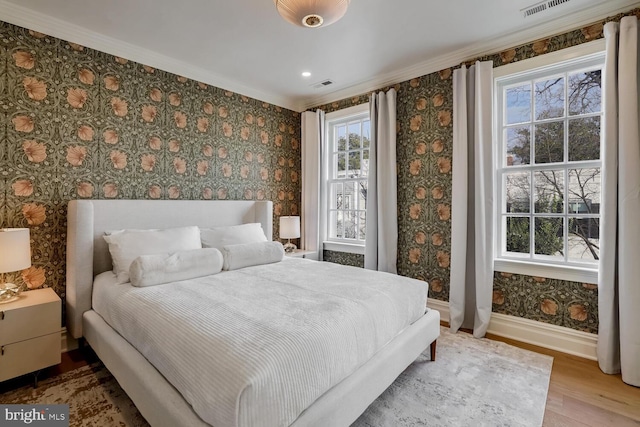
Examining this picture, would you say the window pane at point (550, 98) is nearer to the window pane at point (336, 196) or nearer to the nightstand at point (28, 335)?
the window pane at point (336, 196)

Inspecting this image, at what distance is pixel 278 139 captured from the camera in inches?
169

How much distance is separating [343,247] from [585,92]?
9.50 feet

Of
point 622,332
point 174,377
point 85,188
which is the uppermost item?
point 85,188

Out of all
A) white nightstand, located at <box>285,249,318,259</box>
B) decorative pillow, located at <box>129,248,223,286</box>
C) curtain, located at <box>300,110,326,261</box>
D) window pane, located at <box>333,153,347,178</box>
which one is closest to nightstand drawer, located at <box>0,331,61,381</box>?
decorative pillow, located at <box>129,248,223,286</box>

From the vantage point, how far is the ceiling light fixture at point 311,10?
1.73 meters

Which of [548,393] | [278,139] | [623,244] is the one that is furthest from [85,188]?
[623,244]

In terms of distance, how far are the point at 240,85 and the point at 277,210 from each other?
66.6 inches

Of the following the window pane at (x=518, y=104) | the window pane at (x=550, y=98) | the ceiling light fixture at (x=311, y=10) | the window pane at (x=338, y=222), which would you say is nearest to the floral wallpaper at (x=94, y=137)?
the window pane at (x=338, y=222)

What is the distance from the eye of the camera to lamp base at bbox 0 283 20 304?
2.07m

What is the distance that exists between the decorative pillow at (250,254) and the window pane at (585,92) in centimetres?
294

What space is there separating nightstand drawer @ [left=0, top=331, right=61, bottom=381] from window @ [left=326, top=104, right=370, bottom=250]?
10.1 feet

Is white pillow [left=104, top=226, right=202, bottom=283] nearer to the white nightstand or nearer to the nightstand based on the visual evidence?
the nightstand

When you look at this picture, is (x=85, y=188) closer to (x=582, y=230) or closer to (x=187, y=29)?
(x=187, y=29)

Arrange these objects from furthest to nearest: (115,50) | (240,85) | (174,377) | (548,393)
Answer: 1. (240,85)
2. (115,50)
3. (548,393)
4. (174,377)
